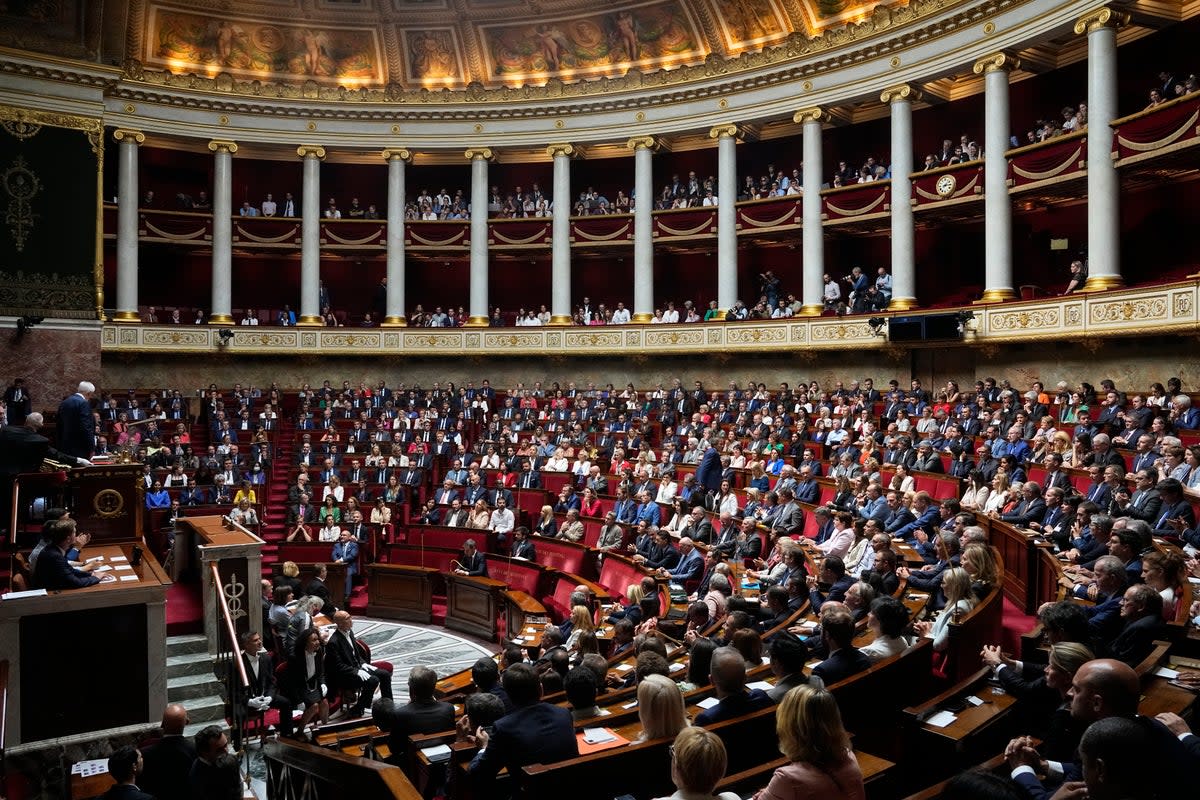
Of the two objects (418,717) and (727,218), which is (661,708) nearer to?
(418,717)

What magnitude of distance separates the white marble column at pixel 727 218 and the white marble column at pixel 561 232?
14.9 ft

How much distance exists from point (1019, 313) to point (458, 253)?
17279 mm

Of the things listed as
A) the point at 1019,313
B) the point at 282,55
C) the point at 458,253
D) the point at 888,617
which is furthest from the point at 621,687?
the point at 282,55

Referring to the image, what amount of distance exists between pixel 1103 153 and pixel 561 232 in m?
14.6

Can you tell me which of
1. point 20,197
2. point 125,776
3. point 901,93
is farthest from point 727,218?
point 125,776

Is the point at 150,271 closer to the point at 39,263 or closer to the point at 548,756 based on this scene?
the point at 39,263

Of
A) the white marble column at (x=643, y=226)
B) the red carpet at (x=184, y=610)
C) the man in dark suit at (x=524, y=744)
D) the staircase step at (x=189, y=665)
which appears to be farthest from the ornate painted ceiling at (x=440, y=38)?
the man in dark suit at (x=524, y=744)

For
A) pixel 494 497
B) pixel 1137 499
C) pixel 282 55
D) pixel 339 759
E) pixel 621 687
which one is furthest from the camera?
Answer: pixel 282 55

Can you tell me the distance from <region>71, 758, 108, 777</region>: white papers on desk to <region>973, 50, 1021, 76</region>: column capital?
2007cm

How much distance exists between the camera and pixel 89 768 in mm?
6910

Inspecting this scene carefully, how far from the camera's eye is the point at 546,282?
101 feet

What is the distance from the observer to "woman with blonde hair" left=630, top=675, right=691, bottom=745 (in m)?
4.30

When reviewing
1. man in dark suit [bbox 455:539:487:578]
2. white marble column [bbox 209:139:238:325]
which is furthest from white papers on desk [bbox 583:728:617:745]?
white marble column [bbox 209:139:238:325]

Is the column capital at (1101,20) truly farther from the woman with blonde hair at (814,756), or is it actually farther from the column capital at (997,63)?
the woman with blonde hair at (814,756)
